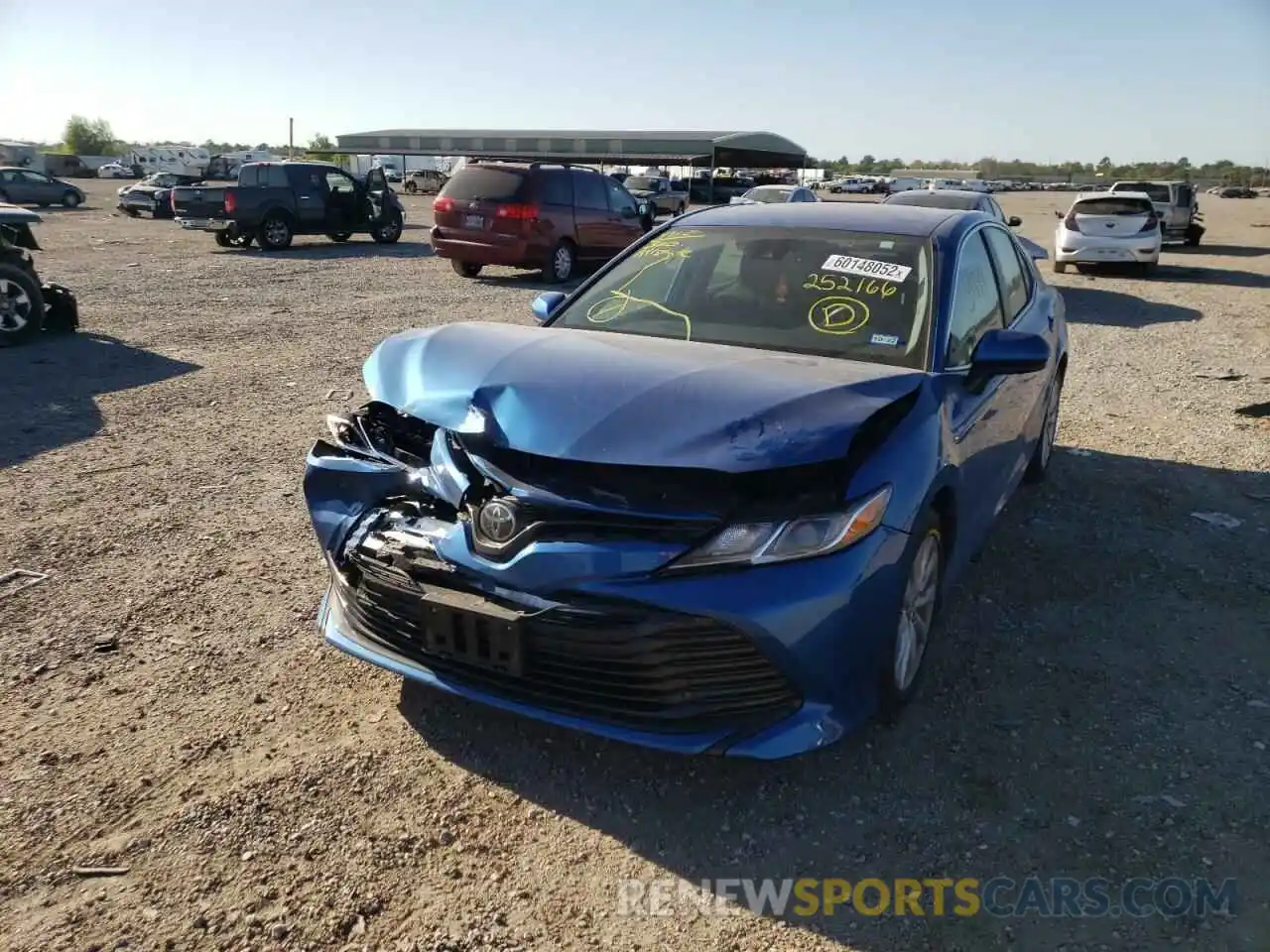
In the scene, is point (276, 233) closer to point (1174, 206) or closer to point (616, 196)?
point (616, 196)

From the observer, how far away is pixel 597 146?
132ft

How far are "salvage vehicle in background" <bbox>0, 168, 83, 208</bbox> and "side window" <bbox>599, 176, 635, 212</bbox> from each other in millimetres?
25126

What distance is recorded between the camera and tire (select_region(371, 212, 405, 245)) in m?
21.2

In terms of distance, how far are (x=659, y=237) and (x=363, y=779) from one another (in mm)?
2717

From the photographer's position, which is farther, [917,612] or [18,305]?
[18,305]

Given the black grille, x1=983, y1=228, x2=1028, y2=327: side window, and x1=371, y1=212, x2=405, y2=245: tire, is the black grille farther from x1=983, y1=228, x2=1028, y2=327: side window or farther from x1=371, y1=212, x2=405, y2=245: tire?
x1=371, y1=212, x2=405, y2=245: tire

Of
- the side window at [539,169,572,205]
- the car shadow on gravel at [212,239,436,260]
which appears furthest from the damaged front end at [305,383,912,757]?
the car shadow on gravel at [212,239,436,260]

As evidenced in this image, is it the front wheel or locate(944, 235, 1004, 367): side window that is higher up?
the front wheel

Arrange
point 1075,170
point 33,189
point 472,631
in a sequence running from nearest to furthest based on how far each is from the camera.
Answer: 1. point 472,631
2. point 33,189
3. point 1075,170

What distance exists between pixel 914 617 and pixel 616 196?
1401 cm

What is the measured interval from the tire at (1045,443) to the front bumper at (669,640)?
306 cm

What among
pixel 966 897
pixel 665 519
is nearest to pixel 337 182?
pixel 665 519

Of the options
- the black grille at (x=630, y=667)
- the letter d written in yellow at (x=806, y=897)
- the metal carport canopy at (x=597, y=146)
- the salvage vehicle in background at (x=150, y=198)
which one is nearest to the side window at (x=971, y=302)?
the black grille at (x=630, y=667)

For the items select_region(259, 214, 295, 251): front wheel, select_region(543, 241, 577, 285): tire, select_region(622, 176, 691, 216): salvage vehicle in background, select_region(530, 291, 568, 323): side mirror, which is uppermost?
select_region(622, 176, 691, 216): salvage vehicle in background
